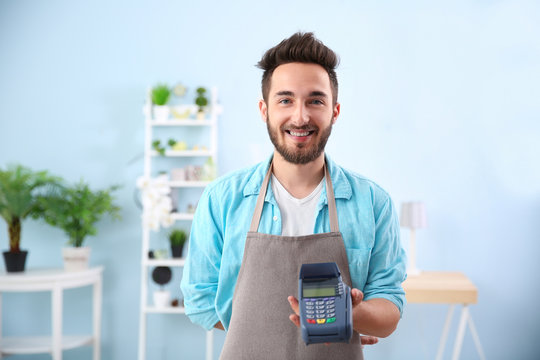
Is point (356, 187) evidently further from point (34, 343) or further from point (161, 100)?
point (34, 343)

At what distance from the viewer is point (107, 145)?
3.72m

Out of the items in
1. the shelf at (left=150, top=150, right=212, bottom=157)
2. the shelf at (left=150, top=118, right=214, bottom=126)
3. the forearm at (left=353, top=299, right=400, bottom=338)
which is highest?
the shelf at (left=150, top=118, right=214, bottom=126)

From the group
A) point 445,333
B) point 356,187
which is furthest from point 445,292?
point 356,187

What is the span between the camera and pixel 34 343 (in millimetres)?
3268

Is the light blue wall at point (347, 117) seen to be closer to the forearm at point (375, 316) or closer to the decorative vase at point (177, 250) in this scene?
the decorative vase at point (177, 250)

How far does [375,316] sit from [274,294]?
26 centimetres

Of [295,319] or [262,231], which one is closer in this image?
[295,319]

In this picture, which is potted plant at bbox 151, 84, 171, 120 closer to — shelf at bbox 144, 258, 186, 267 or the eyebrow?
shelf at bbox 144, 258, 186, 267

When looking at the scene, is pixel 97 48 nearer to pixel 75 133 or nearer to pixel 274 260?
pixel 75 133

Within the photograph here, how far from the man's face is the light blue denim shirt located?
0.43 ft

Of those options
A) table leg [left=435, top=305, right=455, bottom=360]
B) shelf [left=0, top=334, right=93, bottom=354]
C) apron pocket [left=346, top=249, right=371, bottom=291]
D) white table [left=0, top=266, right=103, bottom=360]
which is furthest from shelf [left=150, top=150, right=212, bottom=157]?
apron pocket [left=346, top=249, right=371, bottom=291]

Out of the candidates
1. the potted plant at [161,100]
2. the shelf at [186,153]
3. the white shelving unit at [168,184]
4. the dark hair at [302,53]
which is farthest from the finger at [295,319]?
the potted plant at [161,100]

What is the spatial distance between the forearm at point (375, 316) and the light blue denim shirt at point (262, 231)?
36mm

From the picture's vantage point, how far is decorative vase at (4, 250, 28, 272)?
3242 mm
